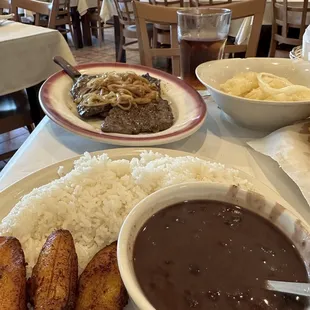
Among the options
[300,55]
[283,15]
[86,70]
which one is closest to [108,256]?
[86,70]

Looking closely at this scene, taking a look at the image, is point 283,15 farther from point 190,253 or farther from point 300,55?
point 190,253

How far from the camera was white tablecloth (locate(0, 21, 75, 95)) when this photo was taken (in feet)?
5.85

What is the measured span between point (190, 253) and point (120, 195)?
0.74ft

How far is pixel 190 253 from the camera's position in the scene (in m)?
0.40

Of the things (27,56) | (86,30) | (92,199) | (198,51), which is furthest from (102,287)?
(86,30)

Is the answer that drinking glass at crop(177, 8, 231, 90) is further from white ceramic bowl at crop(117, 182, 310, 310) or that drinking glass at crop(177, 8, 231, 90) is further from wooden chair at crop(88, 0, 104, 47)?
wooden chair at crop(88, 0, 104, 47)

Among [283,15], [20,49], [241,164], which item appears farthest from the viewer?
[283,15]

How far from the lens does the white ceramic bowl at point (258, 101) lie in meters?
0.80

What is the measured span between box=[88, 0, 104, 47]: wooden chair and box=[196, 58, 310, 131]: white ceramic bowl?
429cm

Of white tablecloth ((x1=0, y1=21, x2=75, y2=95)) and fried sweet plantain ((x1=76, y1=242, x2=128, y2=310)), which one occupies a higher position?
fried sweet plantain ((x1=76, y1=242, x2=128, y2=310))

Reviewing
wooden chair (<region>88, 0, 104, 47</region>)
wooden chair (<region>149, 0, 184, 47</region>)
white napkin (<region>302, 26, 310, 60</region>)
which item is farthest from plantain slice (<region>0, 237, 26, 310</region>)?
wooden chair (<region>88, 0, 104, 47</region>)

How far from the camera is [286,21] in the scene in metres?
2.75

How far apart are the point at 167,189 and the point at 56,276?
6.7 inches

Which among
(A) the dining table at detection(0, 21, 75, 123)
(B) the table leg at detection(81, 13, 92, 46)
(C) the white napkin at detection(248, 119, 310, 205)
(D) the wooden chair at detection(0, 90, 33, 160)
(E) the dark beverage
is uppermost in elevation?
(E) the dark beverage
